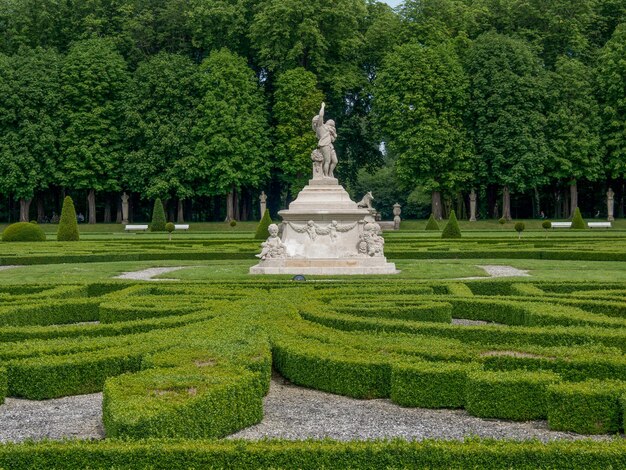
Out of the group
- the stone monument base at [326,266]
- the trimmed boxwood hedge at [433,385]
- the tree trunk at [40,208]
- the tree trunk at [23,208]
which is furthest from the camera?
the tree trunk at [40,208]

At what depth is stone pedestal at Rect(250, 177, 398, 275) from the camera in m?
21.4

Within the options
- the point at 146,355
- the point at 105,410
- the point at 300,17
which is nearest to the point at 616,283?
the point at 146,355

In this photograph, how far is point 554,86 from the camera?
177 feet

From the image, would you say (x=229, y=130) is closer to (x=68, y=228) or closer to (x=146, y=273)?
(x=68, y=228)

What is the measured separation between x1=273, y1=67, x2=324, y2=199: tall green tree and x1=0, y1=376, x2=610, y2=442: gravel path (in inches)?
1708

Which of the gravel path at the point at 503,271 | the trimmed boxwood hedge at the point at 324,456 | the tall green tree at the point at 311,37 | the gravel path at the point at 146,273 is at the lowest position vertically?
the gravel path at the point at 146,273

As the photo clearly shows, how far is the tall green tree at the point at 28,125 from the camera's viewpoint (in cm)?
5228

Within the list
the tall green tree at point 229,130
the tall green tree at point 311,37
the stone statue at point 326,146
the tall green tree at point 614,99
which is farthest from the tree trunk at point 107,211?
the stone statue at point 326,146

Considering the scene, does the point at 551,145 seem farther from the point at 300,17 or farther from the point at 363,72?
the point at 300,17

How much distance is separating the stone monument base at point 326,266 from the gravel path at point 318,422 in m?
12.2

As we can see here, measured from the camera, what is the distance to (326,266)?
2162 cm

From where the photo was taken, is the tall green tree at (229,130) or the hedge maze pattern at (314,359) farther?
the tall green tree at (229,130)

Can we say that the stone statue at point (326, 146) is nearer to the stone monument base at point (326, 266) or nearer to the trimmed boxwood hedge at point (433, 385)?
the stone monument base at point (326, 266)

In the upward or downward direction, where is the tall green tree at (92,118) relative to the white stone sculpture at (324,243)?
upward
